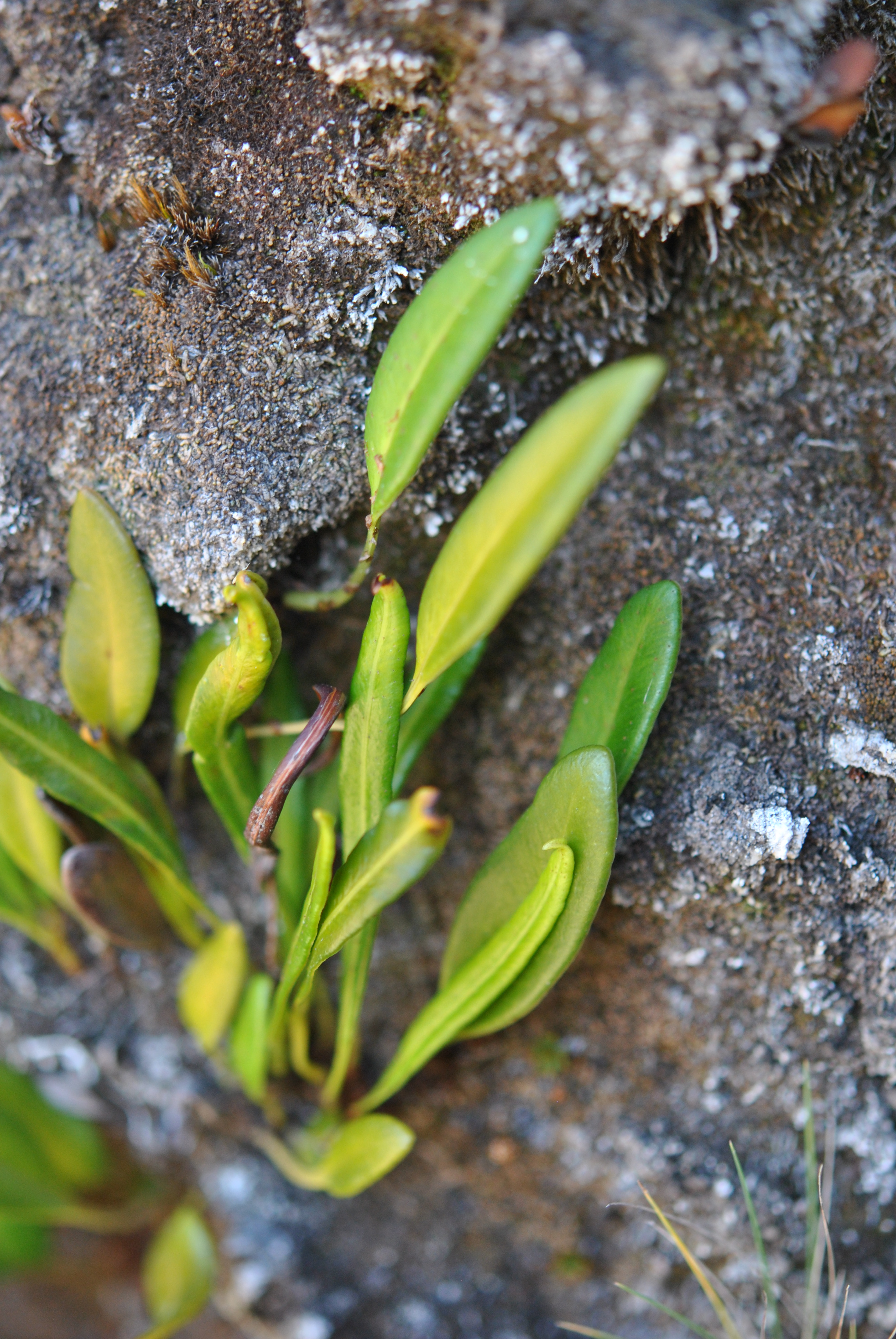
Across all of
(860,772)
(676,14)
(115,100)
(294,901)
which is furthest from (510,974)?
(115,100)

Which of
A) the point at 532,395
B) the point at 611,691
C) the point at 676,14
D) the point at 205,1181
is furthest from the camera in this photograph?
the point at 205,1181

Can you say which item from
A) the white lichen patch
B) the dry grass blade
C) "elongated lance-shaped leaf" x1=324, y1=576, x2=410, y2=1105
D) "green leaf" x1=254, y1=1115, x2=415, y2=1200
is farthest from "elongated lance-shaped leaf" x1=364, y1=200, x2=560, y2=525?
the dry grass blade

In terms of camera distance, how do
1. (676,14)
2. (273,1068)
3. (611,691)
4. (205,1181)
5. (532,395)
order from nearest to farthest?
(676,14), (611,691), (532,395), (273,1068), (205,1181)

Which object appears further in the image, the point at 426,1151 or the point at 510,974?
the point at 426,1151

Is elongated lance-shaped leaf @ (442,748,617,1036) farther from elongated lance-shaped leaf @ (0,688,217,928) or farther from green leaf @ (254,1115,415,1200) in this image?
elongated lance-shaped leaf @ (0,688,217,928)

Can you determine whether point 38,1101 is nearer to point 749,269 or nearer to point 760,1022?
point 760,1022

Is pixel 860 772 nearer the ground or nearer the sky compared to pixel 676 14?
nearer the ground

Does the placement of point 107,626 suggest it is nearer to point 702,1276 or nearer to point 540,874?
point 540,874

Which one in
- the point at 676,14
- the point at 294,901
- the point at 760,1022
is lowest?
the point at 760,1022
